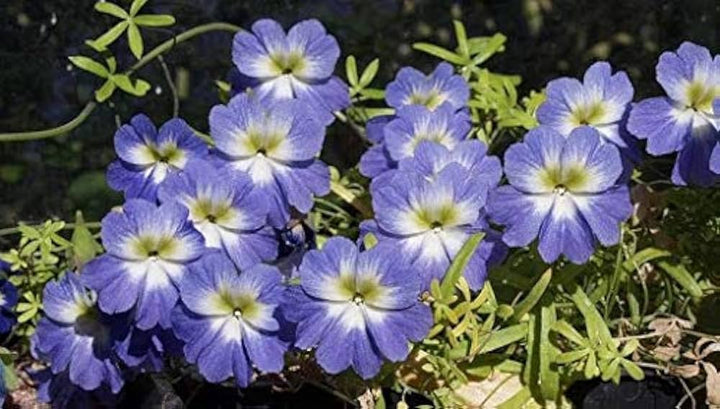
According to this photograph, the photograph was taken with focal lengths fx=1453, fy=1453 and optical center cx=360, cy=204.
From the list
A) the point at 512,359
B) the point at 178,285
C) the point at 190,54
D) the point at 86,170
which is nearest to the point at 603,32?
the point at 190,54

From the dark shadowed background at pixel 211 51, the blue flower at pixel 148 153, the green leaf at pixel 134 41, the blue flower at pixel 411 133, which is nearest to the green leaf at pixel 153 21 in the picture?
the green leaf at pixel 134 41

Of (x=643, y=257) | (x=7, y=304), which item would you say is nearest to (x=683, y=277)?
(x=643, y=257)

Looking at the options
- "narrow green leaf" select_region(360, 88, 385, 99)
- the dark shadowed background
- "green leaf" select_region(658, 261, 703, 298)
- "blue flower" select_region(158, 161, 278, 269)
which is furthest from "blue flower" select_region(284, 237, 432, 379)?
the dark shadowed background

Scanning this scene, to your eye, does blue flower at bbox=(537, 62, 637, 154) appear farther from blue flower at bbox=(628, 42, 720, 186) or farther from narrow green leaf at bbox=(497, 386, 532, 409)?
narrow green leaf at bbox=(497, 386, 532, 409)

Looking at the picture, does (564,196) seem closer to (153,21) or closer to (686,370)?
(686,370)

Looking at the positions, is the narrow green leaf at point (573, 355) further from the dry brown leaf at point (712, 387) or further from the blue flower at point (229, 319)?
the blue flower at point (229, 319)
